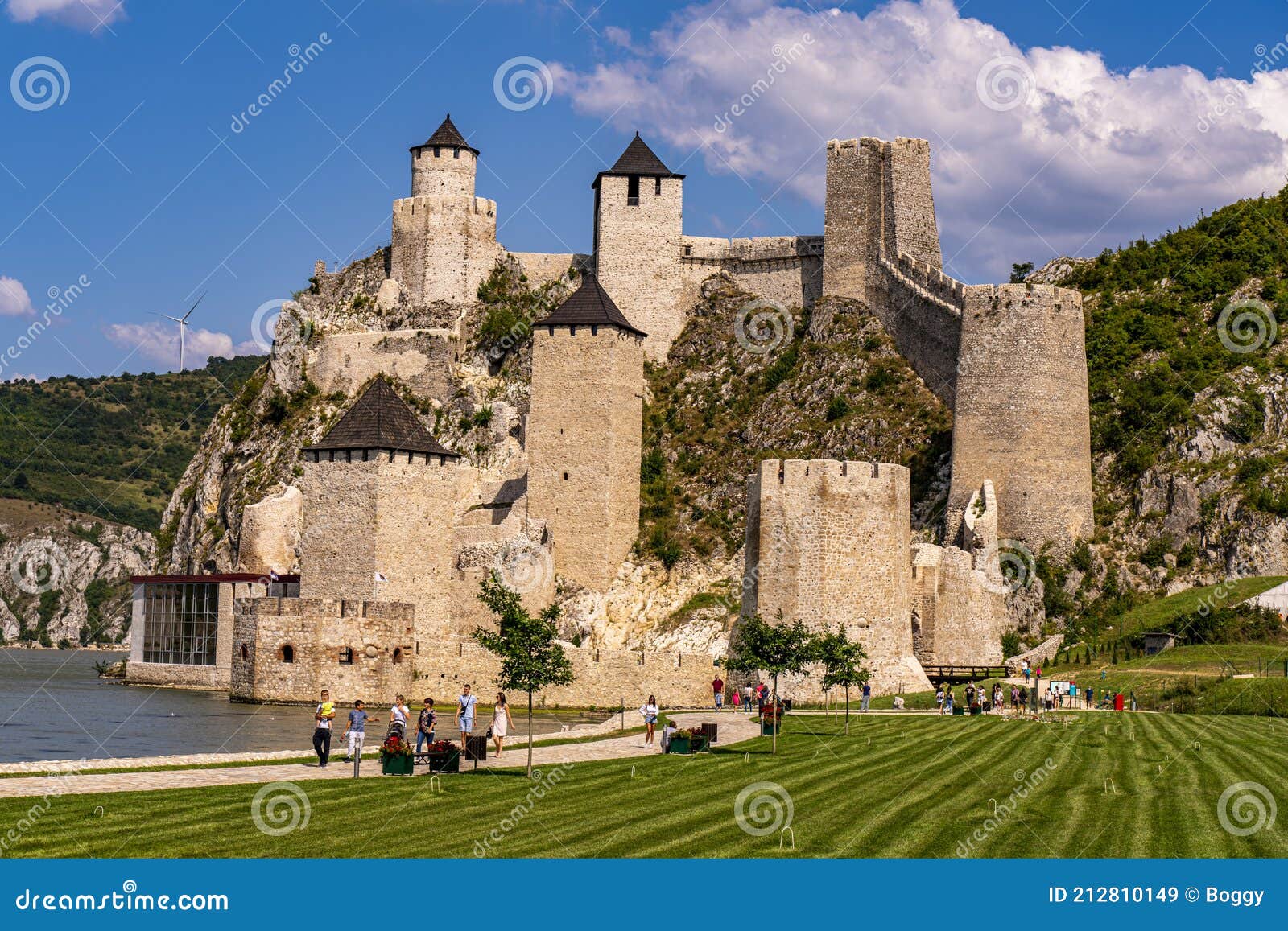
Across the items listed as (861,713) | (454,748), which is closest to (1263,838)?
(454,748)

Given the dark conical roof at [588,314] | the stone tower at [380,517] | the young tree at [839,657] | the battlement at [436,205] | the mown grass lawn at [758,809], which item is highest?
the battlement at [436,205]

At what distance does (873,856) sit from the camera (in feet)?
56.9

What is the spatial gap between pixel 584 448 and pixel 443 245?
752 inches

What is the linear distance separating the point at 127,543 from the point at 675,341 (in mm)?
71553

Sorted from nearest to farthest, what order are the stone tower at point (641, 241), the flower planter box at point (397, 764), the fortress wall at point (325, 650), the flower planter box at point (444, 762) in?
the flower planter box at point (397, 764)
the flower planter box at point (444, 762)
the fortress wall at point (325, 650)
the stone tower at point (641, 241)

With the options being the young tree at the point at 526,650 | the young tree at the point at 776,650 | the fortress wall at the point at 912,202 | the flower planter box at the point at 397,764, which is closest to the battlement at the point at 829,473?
the young tree at the point at 776,650

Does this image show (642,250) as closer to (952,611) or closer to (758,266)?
(758,266)

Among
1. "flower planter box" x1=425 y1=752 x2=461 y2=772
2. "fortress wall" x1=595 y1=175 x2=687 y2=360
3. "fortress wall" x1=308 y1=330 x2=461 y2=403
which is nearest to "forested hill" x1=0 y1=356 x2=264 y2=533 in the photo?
"fortress wall" x1=308 y1=330 x2=461 y2=403

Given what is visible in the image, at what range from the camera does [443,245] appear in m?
73.0

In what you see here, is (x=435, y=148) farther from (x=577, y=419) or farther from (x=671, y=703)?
(x=671, y=703)

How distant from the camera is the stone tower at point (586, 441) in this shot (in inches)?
2264

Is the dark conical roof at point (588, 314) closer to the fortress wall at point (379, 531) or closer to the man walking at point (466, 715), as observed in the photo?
the fortress wall at point (379, 531)

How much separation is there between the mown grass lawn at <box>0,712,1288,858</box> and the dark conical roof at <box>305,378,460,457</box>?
23.2 metres

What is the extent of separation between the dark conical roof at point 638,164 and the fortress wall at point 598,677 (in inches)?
1157
